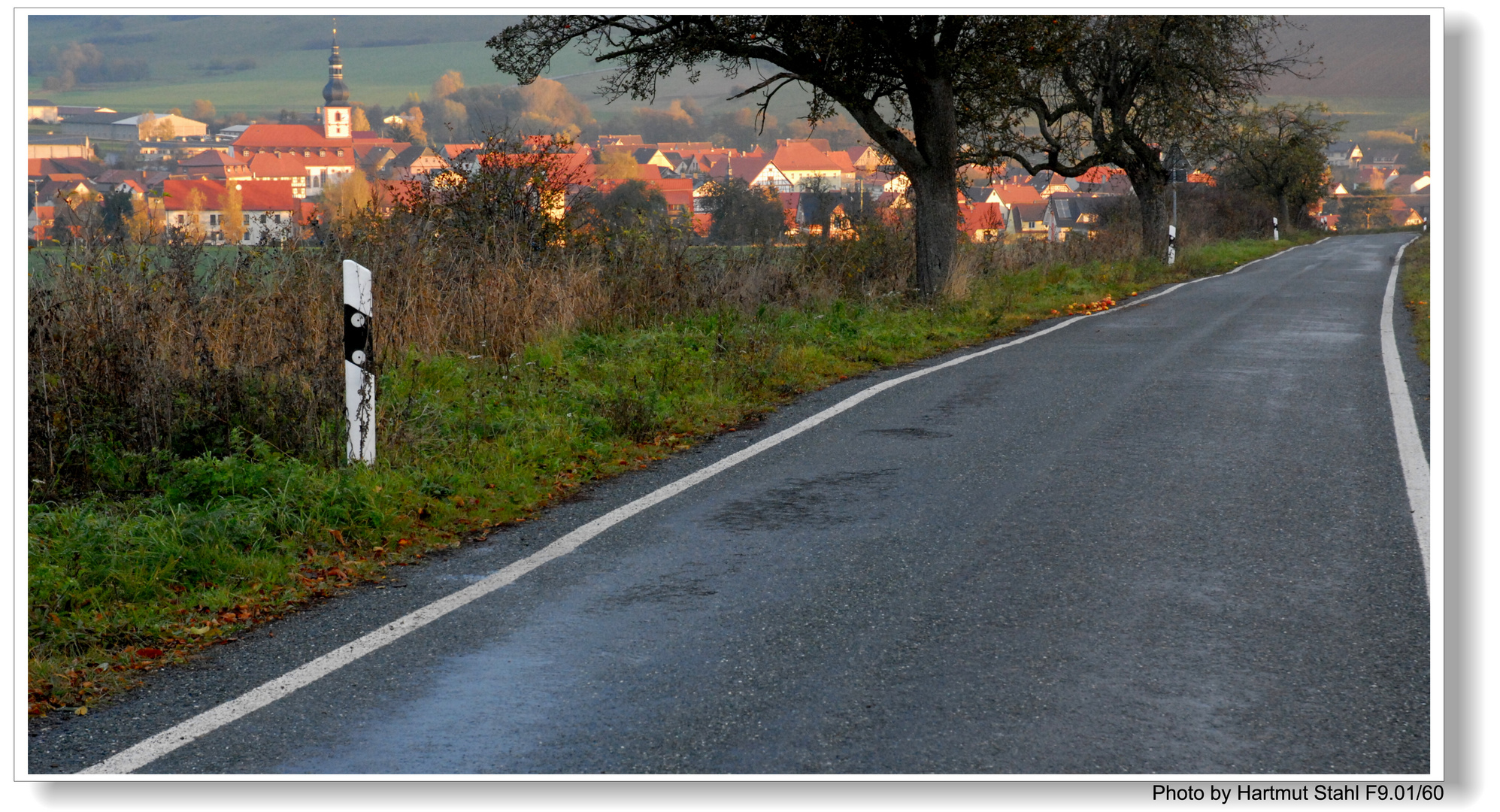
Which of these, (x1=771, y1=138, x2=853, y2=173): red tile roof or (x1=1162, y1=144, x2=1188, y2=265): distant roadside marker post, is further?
(x1=771, y1=138, x2=853, y2=173): red tile roof

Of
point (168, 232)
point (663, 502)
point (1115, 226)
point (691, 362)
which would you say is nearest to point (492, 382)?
point (691, 362)

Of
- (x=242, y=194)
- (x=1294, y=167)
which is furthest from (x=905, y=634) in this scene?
(x=1294, y=167)

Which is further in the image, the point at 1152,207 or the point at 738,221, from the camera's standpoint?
the point at 1152,207

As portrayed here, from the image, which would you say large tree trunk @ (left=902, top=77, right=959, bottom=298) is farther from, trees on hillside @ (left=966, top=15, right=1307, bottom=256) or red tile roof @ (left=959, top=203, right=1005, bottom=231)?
trees on hillside @ (left=966, top=15, right=1307, bottom=256)

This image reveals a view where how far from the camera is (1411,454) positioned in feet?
25.7

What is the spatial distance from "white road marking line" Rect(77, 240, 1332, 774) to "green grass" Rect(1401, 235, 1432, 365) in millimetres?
4010

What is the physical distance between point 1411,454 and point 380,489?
6.28 meters

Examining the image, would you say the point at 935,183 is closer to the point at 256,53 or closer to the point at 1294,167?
the point at 256,53

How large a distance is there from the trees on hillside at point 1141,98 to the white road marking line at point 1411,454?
15.6 meters

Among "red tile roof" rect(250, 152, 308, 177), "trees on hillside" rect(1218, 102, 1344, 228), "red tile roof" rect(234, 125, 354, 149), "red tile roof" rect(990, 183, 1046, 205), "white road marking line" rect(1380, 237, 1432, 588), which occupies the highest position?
"trees on hillside" rect(1218, 102, 1344, 228)

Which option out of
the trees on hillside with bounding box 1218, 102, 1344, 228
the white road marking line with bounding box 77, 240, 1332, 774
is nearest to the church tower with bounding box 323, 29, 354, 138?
the white road marking line with bounding box 77, 240, 1332, 774

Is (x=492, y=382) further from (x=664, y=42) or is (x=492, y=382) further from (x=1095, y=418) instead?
(x=664, y=42)

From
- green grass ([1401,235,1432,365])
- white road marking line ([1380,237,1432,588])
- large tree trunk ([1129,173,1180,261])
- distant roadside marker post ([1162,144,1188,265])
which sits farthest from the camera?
large tree trunk ([1129,173,1180,261])

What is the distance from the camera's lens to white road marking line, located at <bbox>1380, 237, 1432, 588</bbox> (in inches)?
231
